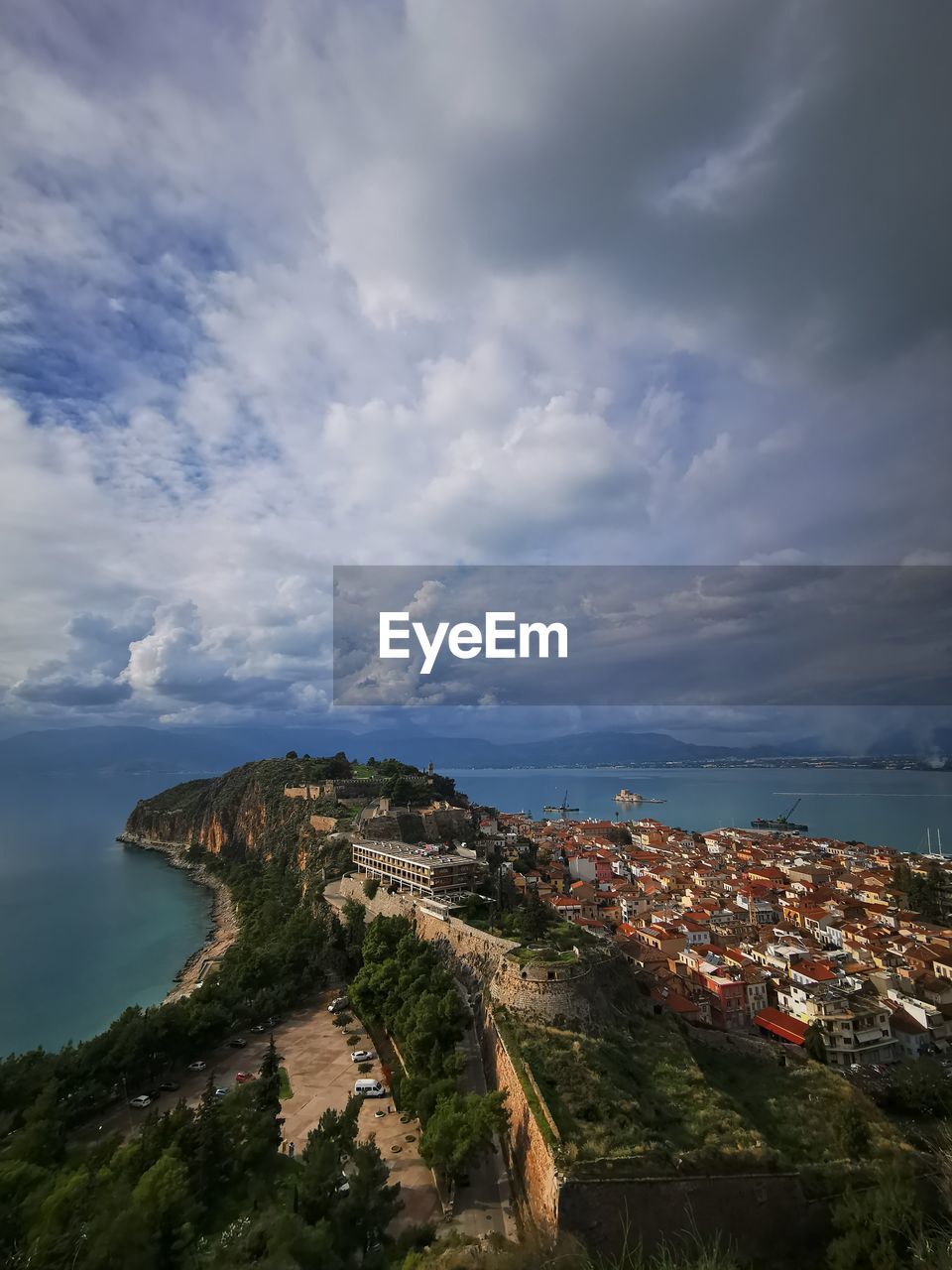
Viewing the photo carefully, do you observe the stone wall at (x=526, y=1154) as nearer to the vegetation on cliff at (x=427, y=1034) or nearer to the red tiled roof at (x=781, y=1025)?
the vegetation on cliff at (x=427, y=1034)

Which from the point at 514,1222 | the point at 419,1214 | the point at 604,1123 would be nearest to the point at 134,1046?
the point at 419,1214

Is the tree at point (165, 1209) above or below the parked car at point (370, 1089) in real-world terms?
above

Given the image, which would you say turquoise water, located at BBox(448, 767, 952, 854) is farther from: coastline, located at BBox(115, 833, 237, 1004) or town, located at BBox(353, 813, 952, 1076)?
coastline, located at BBox(115, 833, 237, 1004)

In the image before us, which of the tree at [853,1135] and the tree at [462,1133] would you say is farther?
the tree at [853,1135]

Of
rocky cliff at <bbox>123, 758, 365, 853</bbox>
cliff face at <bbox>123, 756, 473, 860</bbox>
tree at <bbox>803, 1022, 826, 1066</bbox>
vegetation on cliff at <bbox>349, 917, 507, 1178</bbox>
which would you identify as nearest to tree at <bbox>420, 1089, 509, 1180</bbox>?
vegetation on cliff at <bbox>349, 917, 507, 1178</bbox>

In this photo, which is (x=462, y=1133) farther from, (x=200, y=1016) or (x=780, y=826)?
(x=780, y=826)

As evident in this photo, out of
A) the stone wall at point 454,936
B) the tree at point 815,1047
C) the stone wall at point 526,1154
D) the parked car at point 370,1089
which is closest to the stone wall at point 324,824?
the stone wall at point 454,936
